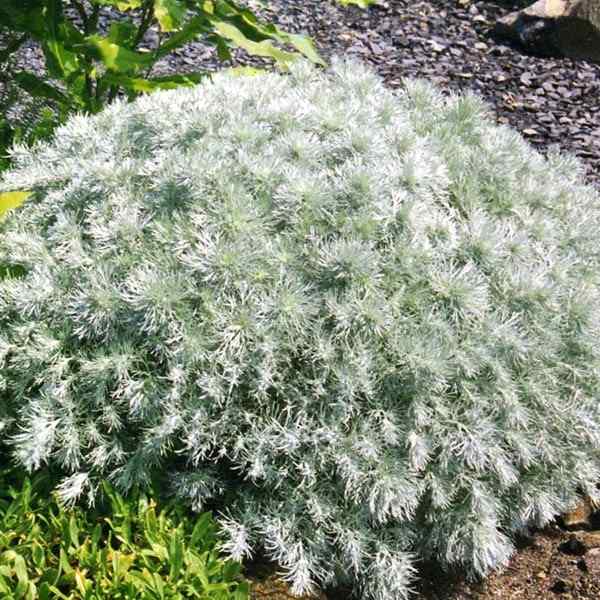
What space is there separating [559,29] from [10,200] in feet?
14.3

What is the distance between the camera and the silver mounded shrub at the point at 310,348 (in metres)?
2.55

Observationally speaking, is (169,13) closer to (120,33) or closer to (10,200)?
(120,33)

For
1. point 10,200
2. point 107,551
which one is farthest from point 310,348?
point 10,200

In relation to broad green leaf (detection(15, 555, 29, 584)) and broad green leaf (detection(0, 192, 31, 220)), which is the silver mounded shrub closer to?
broad green leaf (detection(0, 192, 31, 220))

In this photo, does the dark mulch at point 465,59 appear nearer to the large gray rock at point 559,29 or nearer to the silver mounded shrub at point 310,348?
the large gray rock at point 559,29

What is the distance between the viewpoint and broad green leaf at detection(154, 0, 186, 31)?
3.59m

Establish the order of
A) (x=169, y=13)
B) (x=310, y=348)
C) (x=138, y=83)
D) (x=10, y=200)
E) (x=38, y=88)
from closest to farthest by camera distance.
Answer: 1. (x=310, y=348)
2. (x=10, y=200)
3. (x=169, y=13)
4. (x=138, y=83)
5. (x=38, y=88)

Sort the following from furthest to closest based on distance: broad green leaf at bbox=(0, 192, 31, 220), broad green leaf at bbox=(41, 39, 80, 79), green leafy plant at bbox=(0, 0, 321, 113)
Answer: broad green leaf at bbox=(41, 39, 80, 79) < green leafy plant at bbox=(0, 0, 321, 113) < broad green leaf at bbox=(0, 192, 31, 220)

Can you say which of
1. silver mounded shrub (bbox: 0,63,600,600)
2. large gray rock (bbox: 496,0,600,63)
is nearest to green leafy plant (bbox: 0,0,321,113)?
silver mounded shrub (bbox: 0,63,600,600)

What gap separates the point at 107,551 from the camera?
2496mm

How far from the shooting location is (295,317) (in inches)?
99.8

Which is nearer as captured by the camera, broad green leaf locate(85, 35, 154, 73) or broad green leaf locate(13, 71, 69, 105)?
broad green leaf locate(85, 35, 154, 73)

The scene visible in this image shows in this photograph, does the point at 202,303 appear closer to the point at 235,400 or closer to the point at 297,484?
the point at 235,400

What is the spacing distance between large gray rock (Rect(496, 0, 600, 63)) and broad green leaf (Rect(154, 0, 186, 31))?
324 cm
